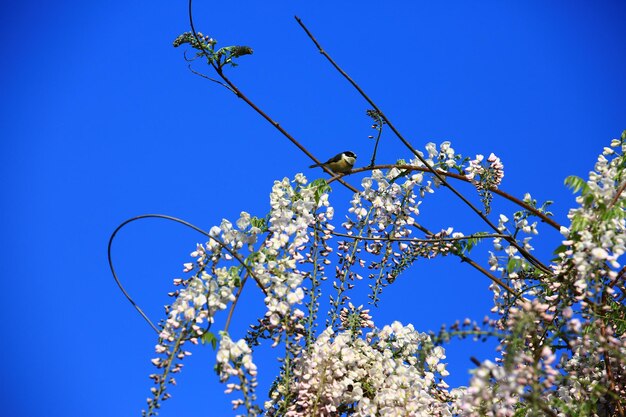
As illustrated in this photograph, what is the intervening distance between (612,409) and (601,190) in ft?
4.35

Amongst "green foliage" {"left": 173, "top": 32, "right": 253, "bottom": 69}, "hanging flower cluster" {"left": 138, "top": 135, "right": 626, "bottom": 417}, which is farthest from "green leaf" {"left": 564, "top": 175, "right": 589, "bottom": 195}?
"green foliage" {"left": 173, "top": 32, "right": 253, "bottom": 69}

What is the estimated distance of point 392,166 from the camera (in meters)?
4.74

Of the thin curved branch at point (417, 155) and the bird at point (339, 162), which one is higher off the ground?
the bird at point (339, 162)

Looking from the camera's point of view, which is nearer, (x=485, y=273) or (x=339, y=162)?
(x=485, y=273)

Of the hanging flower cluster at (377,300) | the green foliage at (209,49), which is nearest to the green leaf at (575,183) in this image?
the hanging flower cluster at (377,300)

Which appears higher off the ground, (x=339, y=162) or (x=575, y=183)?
(x=339, y=162)

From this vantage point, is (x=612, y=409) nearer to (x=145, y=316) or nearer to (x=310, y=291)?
(x=310, y=291)

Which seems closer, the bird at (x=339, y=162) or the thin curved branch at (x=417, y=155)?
the thin curved branch at (x=417, y=155)

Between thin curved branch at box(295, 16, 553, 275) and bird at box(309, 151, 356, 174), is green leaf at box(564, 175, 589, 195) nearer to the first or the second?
thin curved branch at box(295, 16, 553, 275)

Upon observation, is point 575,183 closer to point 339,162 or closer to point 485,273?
point 485,273

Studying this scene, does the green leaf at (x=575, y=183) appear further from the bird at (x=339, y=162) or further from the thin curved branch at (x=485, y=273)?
the bird at (x=339, y=162)

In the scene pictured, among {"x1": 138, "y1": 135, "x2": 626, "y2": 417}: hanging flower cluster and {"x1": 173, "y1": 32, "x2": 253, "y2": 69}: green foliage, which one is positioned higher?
{"x1": 173, "y1": 32, "x2": 253, "y2": 69}: green foliage

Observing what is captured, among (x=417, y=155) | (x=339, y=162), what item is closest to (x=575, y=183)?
(x=417, y=155)

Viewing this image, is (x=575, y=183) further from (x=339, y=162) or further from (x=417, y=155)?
(x=339, y=162)
